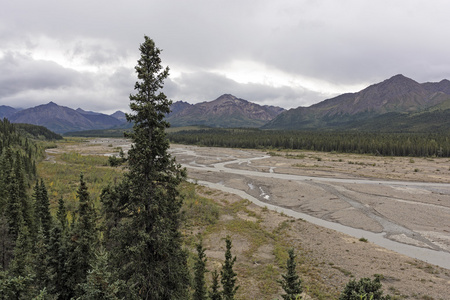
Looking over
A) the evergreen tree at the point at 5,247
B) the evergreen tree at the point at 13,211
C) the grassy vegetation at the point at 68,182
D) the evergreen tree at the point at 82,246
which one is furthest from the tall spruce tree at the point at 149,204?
the grassy vegetation at the point at 68,182

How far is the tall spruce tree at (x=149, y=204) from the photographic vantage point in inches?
350

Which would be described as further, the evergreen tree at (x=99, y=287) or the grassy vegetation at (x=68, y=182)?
the grassy vegetation at (x=68, y=182)

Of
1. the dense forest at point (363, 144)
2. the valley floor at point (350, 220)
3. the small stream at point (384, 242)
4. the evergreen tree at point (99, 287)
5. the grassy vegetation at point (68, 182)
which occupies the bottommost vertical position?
the small stream at point (384, 242)

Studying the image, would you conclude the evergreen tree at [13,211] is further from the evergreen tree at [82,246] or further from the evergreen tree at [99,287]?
the evergreen tree at [99,287]

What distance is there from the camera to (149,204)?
9.23 meters

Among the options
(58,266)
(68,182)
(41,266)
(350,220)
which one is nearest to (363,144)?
(350,220)

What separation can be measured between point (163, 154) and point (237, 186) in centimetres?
4452

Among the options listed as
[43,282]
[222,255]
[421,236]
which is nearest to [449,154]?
[421,236]

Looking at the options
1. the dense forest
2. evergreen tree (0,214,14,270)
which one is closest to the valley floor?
evergreen tree (0,214,14,270)

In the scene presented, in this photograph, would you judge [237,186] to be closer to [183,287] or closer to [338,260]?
[338,260]

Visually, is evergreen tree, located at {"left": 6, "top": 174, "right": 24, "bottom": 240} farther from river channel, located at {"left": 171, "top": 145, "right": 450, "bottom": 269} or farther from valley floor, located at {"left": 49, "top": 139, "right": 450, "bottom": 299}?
river channel, located at {"left": 171, "top": 145, "right": 450, "bottom": 269}

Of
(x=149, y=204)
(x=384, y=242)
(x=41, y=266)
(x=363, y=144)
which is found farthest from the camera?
(x=363, y=144)

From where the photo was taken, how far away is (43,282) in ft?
34.8

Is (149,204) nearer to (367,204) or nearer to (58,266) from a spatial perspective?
(58,266)
